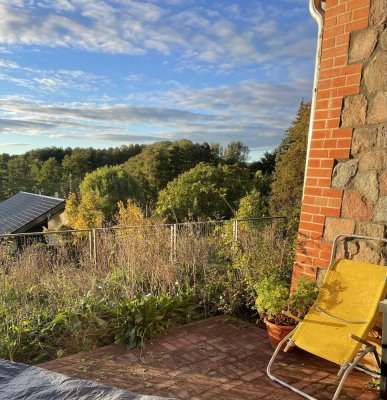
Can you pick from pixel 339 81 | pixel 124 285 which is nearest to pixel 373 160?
pixel 339 81

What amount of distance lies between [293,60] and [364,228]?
272 centimetres

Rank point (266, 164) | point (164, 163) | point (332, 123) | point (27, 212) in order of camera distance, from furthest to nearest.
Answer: point (164, 163) → point (266, 164) → point (27, 212) → point (332, 123)

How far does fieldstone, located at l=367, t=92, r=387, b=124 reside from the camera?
2566mm

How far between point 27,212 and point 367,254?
16.3m

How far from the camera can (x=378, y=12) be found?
2.57 metres

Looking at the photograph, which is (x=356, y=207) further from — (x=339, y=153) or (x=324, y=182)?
(x=339, y=153)

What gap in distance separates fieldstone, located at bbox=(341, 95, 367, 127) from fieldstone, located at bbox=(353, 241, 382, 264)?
37.0 inches

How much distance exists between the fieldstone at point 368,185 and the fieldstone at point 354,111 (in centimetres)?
40

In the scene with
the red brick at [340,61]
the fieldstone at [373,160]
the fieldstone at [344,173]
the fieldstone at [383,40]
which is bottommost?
the fieldstone at [344,173]

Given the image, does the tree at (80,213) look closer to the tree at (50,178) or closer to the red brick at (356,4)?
the red brick at (356,4)

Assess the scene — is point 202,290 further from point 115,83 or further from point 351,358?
point 115,83

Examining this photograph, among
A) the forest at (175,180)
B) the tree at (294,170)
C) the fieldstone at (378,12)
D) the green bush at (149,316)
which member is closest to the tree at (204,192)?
the forest at (175,180)

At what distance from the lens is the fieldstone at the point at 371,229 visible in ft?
8.53

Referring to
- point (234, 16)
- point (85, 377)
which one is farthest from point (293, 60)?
point (85, 377)
